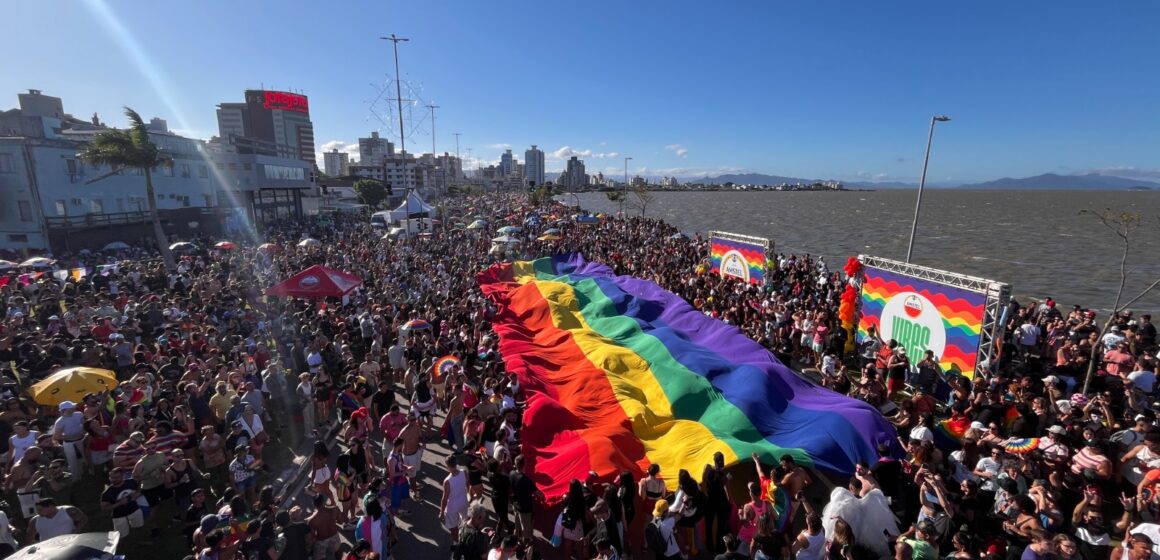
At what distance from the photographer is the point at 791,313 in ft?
50.2

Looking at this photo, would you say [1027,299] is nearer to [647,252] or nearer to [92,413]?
[647,252]

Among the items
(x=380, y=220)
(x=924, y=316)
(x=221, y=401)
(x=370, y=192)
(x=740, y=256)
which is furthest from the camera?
(x=370, y=192)

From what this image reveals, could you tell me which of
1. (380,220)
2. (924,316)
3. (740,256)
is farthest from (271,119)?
(924,316)

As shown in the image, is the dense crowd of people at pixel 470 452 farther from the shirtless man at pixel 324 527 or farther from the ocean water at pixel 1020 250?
the ocean water at pixel 1020 250

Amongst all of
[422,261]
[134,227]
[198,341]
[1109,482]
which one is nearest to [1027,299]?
[1109,482]

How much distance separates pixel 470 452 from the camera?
8.14 m

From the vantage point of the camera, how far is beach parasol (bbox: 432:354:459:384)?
410 inches

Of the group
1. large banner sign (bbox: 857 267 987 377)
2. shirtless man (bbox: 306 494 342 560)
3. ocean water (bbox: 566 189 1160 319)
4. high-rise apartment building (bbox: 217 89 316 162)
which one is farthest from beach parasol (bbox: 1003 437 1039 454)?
high-rise apartment building (bbox: 217 89 316 162)

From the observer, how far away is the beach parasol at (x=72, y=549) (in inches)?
177

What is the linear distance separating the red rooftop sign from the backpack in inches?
4985

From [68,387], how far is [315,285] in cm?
664

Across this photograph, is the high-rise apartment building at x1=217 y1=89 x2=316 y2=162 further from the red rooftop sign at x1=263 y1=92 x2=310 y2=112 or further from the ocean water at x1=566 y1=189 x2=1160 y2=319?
the ocean water at x1=566 y1=189 x2=1160 y2=319

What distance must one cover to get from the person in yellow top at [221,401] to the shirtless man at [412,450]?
342cm

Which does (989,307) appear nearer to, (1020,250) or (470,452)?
(470,452)
